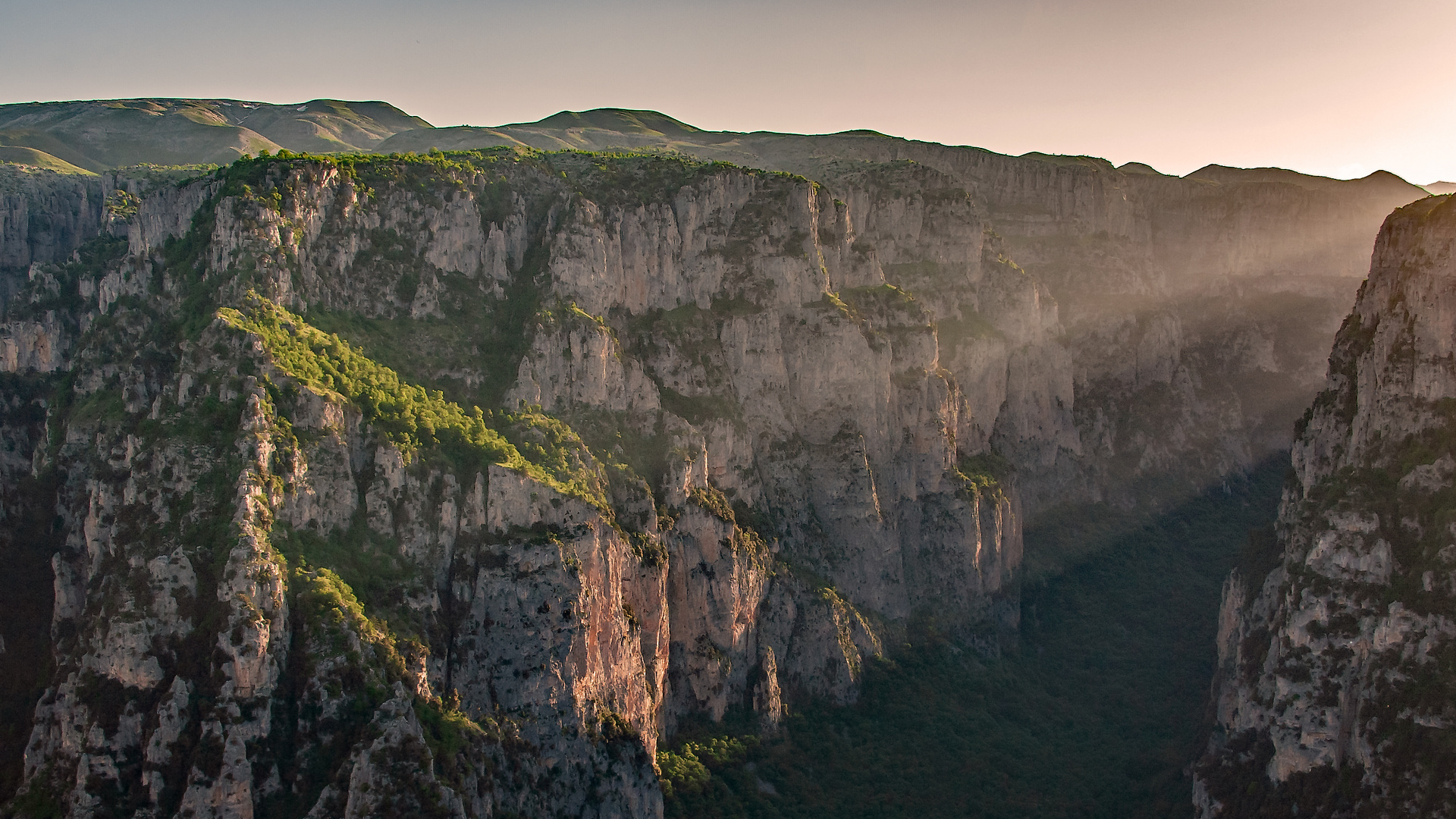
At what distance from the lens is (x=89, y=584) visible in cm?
7575

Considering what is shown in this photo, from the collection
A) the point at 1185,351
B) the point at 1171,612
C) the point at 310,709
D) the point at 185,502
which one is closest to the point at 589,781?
the point at 310,709

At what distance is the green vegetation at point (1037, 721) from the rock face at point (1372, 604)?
10466mm

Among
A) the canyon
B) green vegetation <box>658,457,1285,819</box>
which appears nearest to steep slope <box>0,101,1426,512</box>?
the canyon

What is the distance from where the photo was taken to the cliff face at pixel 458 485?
71.9 metres

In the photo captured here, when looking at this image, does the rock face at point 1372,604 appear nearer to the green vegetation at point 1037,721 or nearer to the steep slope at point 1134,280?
the green vegetation at point 1037,721

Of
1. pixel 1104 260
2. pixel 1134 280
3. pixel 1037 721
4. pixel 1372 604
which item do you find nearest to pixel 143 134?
pixel 1104 260

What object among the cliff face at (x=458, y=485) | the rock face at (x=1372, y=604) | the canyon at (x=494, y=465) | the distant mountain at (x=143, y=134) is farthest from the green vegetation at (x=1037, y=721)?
Result: the distant mountain at (x=143, y=134)

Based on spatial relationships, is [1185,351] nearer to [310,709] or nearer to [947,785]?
[947,785]

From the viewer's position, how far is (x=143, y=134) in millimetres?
171750

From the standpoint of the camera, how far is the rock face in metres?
78.7

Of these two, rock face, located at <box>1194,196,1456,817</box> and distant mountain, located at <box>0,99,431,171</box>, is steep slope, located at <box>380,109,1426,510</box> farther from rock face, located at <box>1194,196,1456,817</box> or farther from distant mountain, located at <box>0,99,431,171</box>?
rock face, located at <box>1194,196,1456,817</box>

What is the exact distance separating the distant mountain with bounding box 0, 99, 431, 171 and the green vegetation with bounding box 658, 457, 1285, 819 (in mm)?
107560

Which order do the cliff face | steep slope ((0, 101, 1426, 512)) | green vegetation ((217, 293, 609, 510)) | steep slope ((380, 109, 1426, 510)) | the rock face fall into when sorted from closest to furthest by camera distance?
1. the cliff face
2. the rock face
3. green vegetation ((217, 293, 609, 510))
4. steep slope ((0, 101, 1426, 512))
5. steep slope ((380, 109, 1426, 510))

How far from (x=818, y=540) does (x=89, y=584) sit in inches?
2434
